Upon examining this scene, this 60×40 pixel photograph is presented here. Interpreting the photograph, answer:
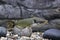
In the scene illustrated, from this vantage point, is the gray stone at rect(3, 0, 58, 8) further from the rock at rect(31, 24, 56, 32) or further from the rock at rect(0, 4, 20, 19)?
the rock at rect(31, 24, 56, 32)

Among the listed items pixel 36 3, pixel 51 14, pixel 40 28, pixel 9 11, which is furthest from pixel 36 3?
pixel 40 28

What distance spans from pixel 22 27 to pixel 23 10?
1.52 meters

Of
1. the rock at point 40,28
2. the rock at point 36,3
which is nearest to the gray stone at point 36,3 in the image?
the rock at point 36,3

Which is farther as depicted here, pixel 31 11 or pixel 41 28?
pixel 31 11

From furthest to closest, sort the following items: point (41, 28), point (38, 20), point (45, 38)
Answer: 1. point (38, 20)
2. point (41, 28)
3. point (45, 38)

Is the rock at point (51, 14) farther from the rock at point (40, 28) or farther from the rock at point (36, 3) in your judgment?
the rock at point (40, 28)

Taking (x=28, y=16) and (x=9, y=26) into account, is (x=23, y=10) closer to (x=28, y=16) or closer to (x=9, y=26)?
(x=28, y=16)

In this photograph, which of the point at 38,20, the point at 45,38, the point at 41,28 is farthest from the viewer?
the point at 38,20

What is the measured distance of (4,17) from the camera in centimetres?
511

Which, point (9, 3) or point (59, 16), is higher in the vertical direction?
point (9, 3)

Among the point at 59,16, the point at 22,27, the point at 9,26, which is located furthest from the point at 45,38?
the point at 59,16

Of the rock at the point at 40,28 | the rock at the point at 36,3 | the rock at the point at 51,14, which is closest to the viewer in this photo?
the rock at the point at 40,28

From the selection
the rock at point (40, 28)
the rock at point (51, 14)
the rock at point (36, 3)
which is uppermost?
the rock at point (36, 3)

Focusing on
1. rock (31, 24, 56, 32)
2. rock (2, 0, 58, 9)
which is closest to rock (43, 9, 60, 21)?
rock (2, 0, 58, 9)
